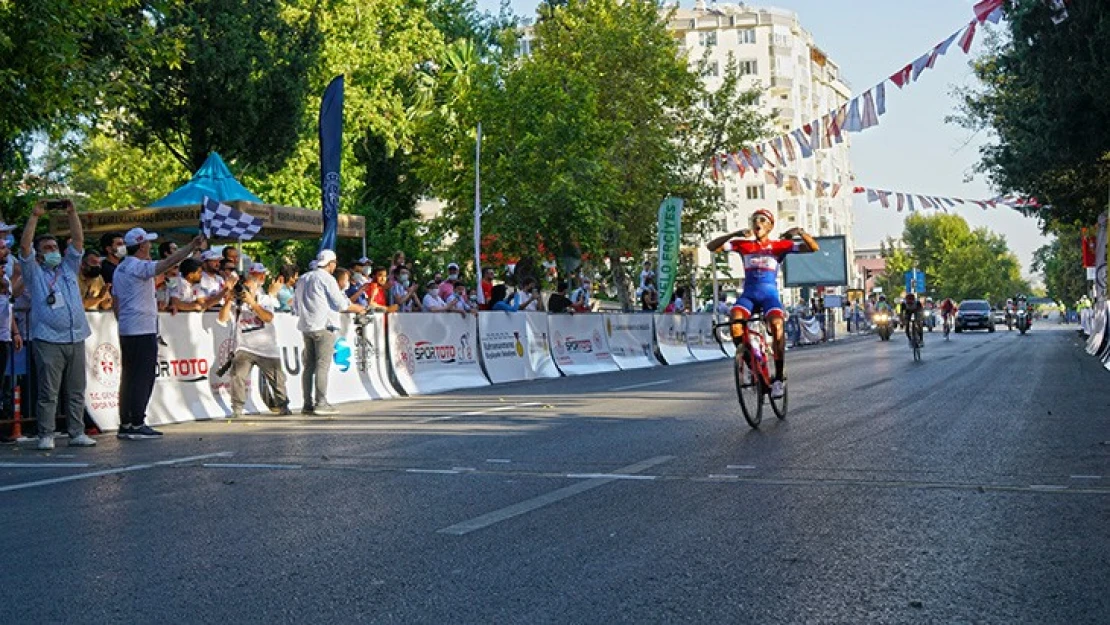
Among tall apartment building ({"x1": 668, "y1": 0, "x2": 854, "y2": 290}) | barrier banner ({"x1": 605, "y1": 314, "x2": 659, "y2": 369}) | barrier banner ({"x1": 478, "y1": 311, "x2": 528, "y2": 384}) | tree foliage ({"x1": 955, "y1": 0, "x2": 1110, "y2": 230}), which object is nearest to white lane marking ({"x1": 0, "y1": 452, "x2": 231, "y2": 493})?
barrier banner ({"x1": 478, "y1": 311, "x2": 528, "y2": 384})

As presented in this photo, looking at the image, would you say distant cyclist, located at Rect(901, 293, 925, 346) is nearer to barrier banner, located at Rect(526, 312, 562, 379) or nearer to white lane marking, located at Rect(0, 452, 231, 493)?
barrier banner, located at Rect(526, 312, 562, 379)

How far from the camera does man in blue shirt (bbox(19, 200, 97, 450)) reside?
11.0m

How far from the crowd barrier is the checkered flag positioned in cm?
224

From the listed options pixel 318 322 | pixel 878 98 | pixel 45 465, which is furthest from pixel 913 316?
pixel 45 465

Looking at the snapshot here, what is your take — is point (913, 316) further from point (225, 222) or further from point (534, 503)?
point (534, 503)

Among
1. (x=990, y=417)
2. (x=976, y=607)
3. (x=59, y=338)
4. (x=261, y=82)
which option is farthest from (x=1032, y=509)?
(x=261, y=82)

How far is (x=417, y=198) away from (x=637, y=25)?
444 inches

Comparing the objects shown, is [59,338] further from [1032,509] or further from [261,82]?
[261,82]

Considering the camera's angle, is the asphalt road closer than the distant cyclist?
Yes

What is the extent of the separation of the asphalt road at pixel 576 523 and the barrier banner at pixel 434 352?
20.9 ft

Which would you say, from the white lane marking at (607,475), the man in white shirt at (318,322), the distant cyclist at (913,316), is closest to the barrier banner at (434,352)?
the man in white shirt at (318,322)

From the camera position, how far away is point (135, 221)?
21062 millimetres

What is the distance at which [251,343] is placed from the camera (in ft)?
47.5

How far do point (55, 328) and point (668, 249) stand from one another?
25.9 meters
